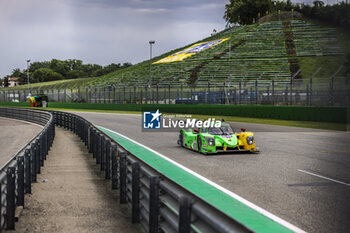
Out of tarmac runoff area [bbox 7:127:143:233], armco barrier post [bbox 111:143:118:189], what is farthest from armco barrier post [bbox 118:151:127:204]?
armco barrier post [bbox 111:143:118:189]

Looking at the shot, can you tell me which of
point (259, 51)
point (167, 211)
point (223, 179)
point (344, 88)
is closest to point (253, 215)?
point (167, 211)

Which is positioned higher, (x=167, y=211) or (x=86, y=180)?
(x=167, y=211)

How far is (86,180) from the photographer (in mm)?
10969

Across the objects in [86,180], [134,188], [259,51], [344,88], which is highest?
[259,51]

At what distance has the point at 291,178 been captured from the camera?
1055 cm

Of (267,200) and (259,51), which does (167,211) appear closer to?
(267,200)

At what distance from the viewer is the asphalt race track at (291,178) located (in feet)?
22.3

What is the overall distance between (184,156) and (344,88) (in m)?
12.7

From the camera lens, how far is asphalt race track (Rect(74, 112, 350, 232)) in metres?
6.81

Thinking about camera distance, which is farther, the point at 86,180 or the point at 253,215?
the point at 86,180

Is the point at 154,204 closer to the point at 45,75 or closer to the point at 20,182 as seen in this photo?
the point at 20,182

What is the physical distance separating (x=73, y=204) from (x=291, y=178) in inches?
203

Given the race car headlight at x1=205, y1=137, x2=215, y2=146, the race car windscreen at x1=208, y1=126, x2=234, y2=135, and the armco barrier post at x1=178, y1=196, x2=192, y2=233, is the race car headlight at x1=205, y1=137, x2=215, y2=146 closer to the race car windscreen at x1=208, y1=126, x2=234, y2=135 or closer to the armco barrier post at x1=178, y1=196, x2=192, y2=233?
the race car windscreen at x1=208, y1=126, x2=234, y2=135

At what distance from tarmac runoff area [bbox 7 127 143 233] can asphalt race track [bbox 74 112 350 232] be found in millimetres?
2491
